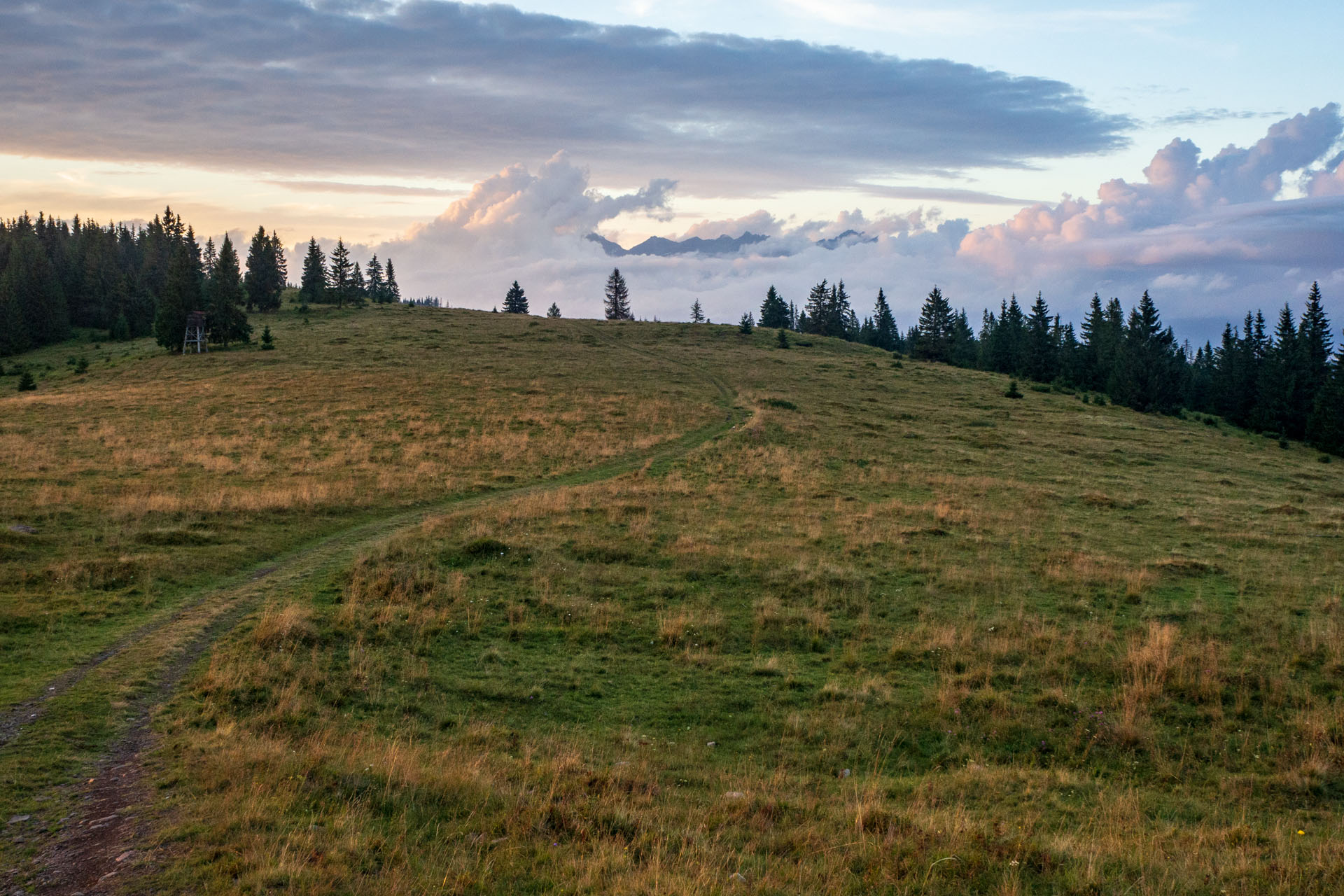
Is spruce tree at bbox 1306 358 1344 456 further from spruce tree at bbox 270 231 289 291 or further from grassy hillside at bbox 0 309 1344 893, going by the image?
spruce tree at bbox 270 231 289 291

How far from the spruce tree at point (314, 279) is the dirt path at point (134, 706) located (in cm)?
10418

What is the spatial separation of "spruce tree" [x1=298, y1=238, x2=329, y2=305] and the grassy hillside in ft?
284

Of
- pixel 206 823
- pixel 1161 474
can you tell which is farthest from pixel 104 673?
pixel 1161 474

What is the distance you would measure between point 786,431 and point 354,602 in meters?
30.0

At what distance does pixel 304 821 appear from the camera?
7484 mm

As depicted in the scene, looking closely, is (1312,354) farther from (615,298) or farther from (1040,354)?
(615,298)

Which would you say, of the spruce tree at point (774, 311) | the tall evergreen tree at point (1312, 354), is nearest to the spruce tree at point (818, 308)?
the spruce tree at point (774, 311)

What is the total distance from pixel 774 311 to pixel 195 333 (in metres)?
90.8

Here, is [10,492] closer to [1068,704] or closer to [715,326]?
[1068,704]

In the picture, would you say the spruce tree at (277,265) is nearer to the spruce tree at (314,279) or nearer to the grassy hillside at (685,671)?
the spruce tree at (314,279)

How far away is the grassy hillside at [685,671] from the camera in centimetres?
747

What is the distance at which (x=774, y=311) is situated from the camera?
13500 cm

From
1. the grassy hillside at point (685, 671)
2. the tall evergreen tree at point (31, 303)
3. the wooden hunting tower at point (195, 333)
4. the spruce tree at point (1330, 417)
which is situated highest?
the tall evergreen tree at point (31, 303)

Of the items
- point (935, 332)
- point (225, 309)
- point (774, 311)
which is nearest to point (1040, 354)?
point (935, 332)
